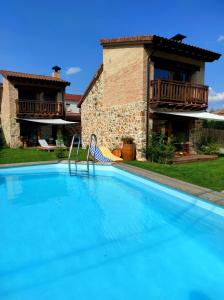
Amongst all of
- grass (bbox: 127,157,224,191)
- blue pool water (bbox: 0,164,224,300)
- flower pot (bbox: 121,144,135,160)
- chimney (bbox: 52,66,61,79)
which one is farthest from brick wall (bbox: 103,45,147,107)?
chimney (bbox: 52,66,61,79)

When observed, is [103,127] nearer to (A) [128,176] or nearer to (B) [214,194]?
(A) [128,176]

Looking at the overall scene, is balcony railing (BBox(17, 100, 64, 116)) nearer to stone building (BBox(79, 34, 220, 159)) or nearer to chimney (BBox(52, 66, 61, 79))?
chimney (BBox(52, 66, 61, 79))

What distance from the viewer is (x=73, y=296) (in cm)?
429

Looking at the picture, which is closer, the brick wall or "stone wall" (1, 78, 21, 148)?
the brick wall

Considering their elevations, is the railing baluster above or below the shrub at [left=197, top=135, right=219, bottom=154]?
above

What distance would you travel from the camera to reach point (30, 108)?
26.2m

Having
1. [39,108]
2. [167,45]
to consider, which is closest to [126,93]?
[167,45]

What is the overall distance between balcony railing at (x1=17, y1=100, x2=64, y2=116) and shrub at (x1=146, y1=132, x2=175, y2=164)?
50.6 ft

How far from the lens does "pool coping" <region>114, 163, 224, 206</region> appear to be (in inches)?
311

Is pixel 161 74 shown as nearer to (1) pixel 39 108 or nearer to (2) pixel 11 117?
(1) pixel 39 108

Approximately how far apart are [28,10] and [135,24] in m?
7.83

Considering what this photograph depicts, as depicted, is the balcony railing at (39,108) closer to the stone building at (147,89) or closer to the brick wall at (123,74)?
the stone building at (147,89)

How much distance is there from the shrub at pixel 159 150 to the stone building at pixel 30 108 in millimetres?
12108

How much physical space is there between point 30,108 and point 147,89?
1530 centimetres
